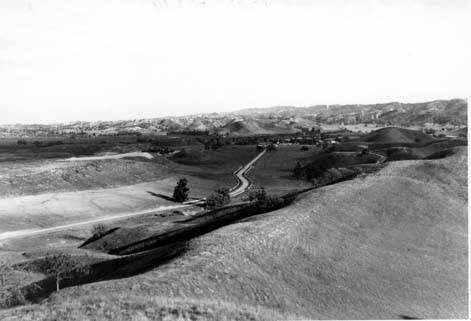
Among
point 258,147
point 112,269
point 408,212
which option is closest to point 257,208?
point 408,212

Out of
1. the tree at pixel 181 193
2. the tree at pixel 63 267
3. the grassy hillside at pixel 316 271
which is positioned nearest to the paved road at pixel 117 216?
the tree at pixel 181 193

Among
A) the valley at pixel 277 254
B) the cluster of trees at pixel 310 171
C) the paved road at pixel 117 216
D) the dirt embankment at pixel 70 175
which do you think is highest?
the valley at pixel 277 254

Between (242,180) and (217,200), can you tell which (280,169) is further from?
(217,200)

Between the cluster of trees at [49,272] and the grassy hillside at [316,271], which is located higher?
the grassy hillside at [316,271]

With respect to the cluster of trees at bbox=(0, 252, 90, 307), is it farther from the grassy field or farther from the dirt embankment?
the grassy field

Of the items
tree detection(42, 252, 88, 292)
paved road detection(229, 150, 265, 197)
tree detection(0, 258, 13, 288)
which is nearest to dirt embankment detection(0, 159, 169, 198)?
paved road detection(229, 150, 265, 197)

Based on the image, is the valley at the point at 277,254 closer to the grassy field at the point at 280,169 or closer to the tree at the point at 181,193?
the tree at the point at 181,193

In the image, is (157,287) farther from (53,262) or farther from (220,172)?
(220,172)

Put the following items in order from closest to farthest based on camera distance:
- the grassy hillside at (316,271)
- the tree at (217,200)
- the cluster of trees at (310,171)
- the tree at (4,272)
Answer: the grassy hillside at (316,271)
the tree at (4,272)
the tree at (217,200)
the cluster of trees at (310,171)

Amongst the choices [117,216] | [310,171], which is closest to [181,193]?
[117,216]
